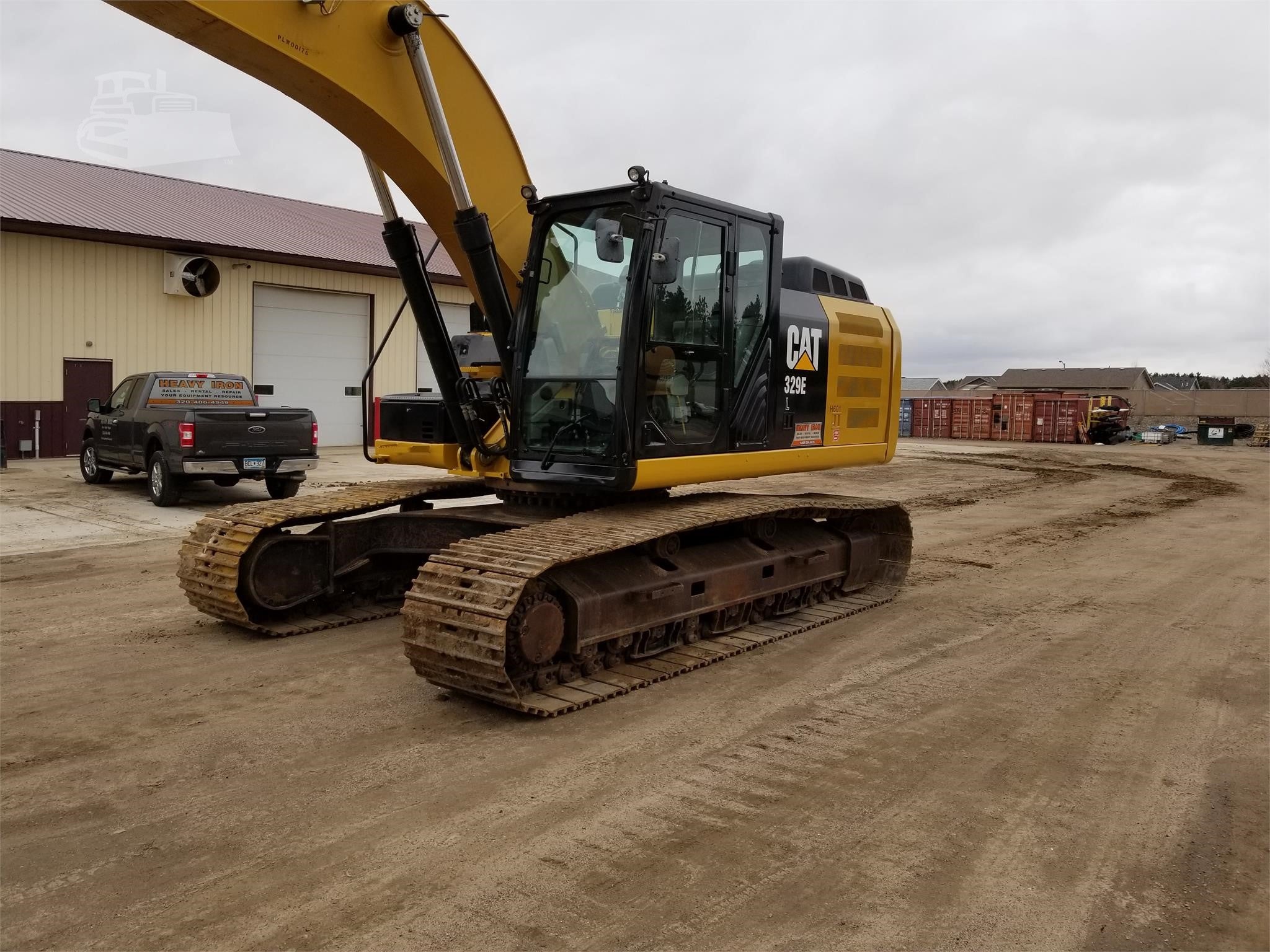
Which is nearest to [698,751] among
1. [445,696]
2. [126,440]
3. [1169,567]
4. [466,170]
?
[445,696]

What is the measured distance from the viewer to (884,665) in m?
6.82

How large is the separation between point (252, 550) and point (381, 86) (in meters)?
3.18

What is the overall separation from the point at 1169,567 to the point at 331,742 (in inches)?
373

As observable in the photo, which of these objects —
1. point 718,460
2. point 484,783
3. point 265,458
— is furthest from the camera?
point 265,458

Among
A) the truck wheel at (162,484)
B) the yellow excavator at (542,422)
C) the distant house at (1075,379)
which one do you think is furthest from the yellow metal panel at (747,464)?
the distant house at (1075,379)

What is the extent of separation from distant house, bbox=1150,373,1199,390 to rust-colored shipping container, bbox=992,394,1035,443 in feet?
189

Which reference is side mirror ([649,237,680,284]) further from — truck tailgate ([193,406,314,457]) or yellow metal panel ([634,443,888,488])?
truck tailgate ([193,406,314,457])

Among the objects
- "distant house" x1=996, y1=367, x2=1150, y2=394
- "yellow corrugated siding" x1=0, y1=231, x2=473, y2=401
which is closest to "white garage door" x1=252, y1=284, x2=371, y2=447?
"yellow corrugated siding" x1=0, y1=231, x2=473, y2=401

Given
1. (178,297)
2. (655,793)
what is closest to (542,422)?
(655,793)

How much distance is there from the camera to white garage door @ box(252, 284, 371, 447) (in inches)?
921

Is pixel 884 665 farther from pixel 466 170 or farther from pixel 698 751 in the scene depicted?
pixel 466 170

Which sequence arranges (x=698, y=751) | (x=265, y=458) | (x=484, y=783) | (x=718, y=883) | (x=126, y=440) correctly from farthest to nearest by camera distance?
1. (x=126, y=440)
2. (x=265, y=458)
3. (x=698, y=751)
4. (x=484, y=783)
5. (x=718, y=883)

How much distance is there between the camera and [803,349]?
312 inches

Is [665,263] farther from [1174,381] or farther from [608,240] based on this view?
[1174,381]
